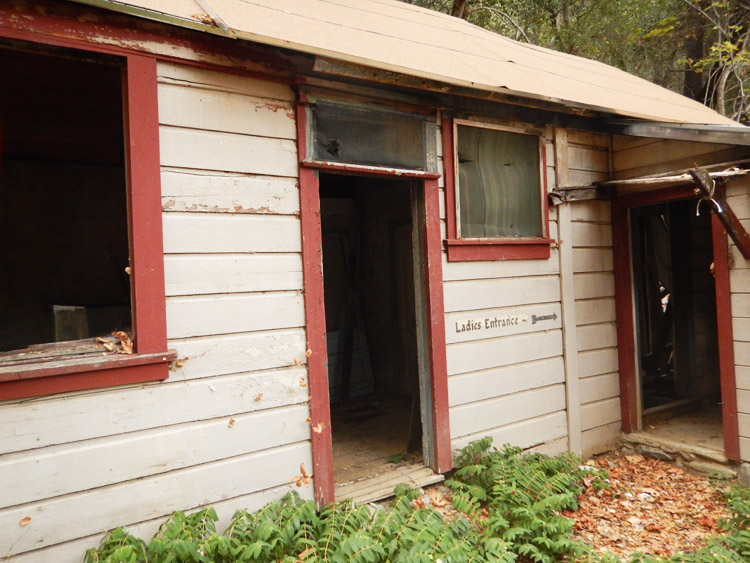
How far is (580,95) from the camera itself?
4457mm

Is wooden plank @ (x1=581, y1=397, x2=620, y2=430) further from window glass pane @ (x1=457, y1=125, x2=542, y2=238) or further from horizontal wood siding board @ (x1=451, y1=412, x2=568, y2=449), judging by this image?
window glass pane @ (x1=457, y1=125, x2=542, y2=238)

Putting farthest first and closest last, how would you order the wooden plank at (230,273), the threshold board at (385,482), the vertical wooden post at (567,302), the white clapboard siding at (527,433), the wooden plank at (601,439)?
the wooden plank at (601,439)
the vertical wooden post at (567,302)
the white clapboard siding at (527,433)
the threshold board at (385,482)
the wooden plank at (230,273)

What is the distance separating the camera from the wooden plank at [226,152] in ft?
9.78

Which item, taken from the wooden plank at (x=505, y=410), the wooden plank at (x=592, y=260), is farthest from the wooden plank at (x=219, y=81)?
the wooden plank at (x=592, y=260)

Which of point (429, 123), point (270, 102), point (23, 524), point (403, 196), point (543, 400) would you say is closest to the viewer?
point (23, 524)

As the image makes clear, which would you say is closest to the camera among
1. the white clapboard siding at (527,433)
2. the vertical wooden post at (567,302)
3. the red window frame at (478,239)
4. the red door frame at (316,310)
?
the red door frame at (316,310)

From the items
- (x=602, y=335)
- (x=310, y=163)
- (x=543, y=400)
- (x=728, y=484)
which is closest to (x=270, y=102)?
(x=310, y=163)

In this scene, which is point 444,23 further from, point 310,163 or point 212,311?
point 212,311

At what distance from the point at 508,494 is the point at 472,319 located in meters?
1.37

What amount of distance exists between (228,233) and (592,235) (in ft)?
12.1

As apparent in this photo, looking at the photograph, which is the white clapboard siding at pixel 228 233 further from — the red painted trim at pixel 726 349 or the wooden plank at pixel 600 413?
the red painted trim at pixel 726 349

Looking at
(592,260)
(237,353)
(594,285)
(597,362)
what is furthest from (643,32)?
(237,353)

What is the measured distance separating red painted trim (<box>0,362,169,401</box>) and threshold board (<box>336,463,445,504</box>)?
164 cm

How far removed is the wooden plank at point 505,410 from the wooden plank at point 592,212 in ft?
5.50
